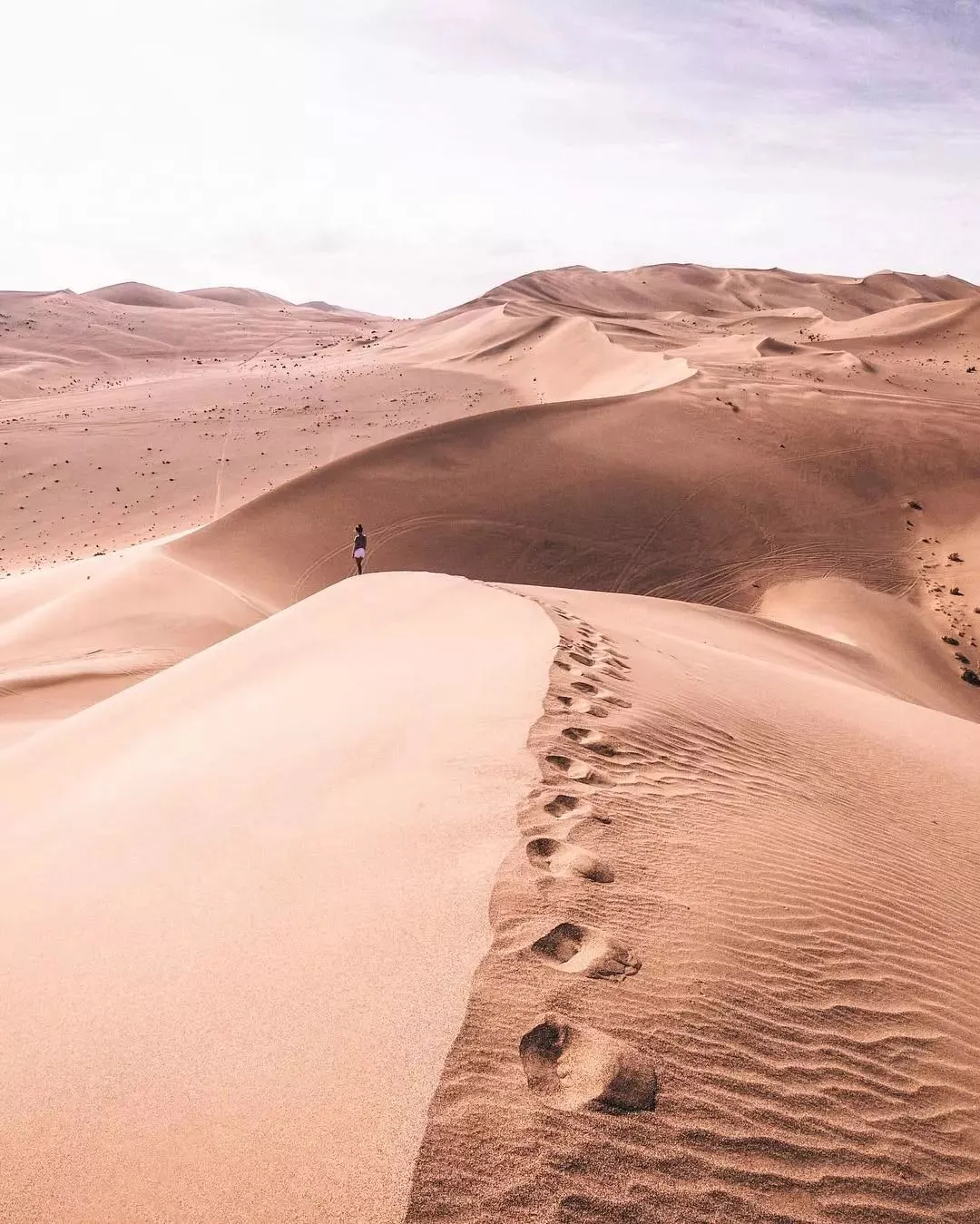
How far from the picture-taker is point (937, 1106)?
2668 millimetres

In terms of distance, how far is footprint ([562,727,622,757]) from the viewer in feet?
15.2

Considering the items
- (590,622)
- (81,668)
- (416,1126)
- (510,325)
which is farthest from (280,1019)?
(510,325)

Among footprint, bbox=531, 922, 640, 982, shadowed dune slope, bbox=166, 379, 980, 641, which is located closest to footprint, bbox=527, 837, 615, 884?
footprint, bbox=531, 922, 640, 982

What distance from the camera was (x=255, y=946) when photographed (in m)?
2.97

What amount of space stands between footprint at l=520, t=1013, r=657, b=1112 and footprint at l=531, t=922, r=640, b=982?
0.86 ft

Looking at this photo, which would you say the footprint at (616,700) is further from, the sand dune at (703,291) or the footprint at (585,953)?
the sand dune at (703,291)

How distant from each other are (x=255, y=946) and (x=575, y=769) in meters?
1.86

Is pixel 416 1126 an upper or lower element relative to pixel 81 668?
upper

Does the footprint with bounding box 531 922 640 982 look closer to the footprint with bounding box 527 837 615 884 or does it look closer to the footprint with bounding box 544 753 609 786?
the footprint with bounding box 527 837 615 884

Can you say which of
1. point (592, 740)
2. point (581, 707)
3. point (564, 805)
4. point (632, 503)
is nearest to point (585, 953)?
point (564, 805)

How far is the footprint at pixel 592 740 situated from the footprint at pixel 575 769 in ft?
0.90

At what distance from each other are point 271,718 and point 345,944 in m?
3.27

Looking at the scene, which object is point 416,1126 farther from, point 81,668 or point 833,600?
point 833,600

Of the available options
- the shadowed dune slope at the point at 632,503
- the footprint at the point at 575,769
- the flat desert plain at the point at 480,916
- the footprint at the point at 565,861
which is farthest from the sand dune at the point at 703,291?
the footprint at the point at 565,861
